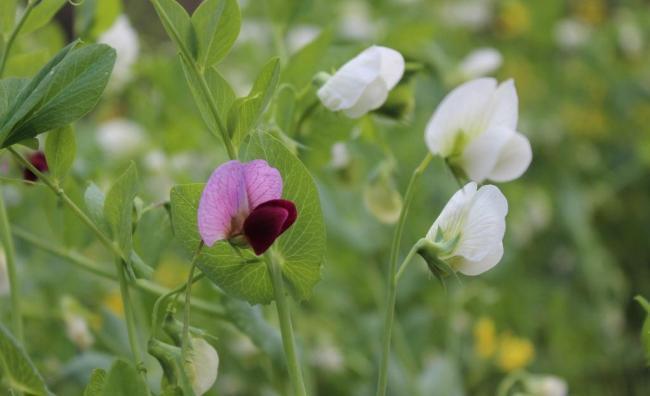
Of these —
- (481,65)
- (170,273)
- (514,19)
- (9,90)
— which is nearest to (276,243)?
(9,90)

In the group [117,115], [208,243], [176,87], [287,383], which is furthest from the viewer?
[117,115]

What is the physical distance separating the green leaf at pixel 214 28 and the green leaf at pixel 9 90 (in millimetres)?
89

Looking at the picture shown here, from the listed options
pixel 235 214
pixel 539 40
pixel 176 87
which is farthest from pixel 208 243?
pixel 539 40

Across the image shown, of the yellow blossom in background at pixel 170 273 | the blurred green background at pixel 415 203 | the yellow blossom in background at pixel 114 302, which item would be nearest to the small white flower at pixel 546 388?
the blurred green background at pixel 415 203

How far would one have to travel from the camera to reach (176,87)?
1112 mm

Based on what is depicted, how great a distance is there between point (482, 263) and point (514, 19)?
147 cm

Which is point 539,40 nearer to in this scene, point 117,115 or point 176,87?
point 117,115

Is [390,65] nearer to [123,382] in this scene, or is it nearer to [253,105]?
[253,105]

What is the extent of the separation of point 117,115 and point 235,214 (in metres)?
1.30

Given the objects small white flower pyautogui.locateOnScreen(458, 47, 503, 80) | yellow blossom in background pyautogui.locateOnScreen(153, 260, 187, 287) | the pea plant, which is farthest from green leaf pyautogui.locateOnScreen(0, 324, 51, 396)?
yellow blossom in background pyautogui.locateOnScreen(153, 260, 187, 287)

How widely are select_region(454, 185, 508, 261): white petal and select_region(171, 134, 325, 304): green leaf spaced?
0.23 feet

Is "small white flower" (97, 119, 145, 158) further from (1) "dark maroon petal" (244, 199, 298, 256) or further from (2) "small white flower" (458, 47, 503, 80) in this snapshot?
(1) "dark maroon petal" (244, 199, 298, 256)

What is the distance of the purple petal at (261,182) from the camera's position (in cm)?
46

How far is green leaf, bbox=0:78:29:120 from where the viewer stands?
50cm
